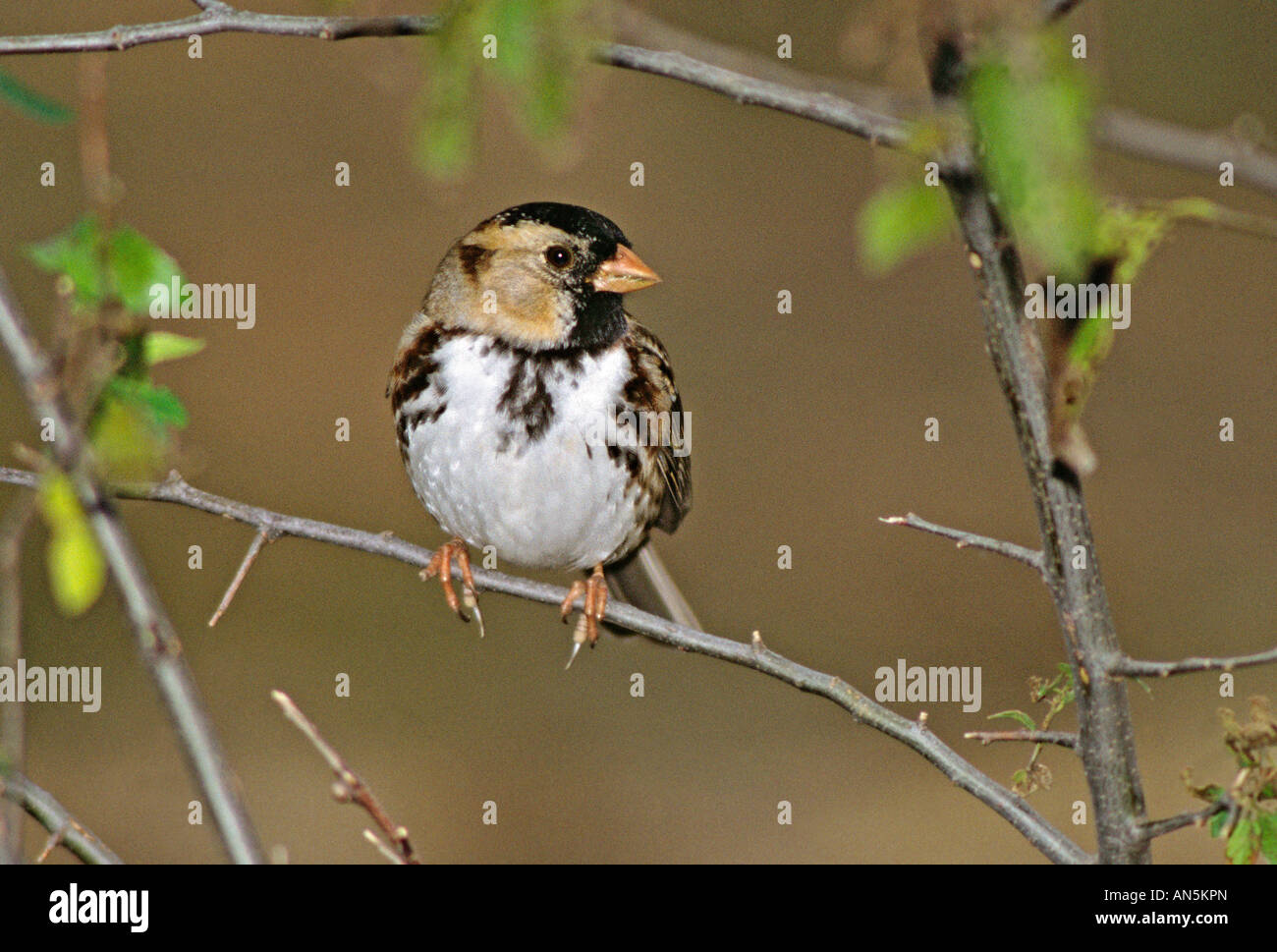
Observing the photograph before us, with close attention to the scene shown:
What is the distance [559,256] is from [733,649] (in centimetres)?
138

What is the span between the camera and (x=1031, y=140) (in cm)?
92

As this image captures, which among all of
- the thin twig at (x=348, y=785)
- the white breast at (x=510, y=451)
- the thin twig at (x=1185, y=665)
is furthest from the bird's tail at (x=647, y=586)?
the thin twig at (x=348, y=785)

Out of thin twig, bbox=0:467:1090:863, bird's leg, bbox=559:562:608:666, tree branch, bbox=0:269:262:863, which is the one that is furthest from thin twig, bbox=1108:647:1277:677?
bird's leg, bbox=559:562:608:666

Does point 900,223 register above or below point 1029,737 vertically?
above

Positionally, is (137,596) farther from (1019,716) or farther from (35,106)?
(1019,716)

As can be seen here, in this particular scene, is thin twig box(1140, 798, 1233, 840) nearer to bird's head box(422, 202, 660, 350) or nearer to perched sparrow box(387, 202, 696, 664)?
perched sparrow box(387, 202, 696, 664)

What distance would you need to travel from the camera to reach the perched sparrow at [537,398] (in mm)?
2891

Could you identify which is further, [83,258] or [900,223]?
[900,223]

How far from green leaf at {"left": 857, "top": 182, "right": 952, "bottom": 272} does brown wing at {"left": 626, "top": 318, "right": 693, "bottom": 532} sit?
1797mm

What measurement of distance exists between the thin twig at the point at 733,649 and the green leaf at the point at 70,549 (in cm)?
62

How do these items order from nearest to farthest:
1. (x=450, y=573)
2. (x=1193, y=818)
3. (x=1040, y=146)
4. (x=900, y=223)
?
(x=1040, y=146) → (x=900, y=223) → (x=1193, y=818) → (x=450, y=573)

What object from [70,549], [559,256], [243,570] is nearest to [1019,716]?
[243,570]

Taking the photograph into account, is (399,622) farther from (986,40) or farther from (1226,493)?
(986,40)

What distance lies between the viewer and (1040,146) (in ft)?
3.01
